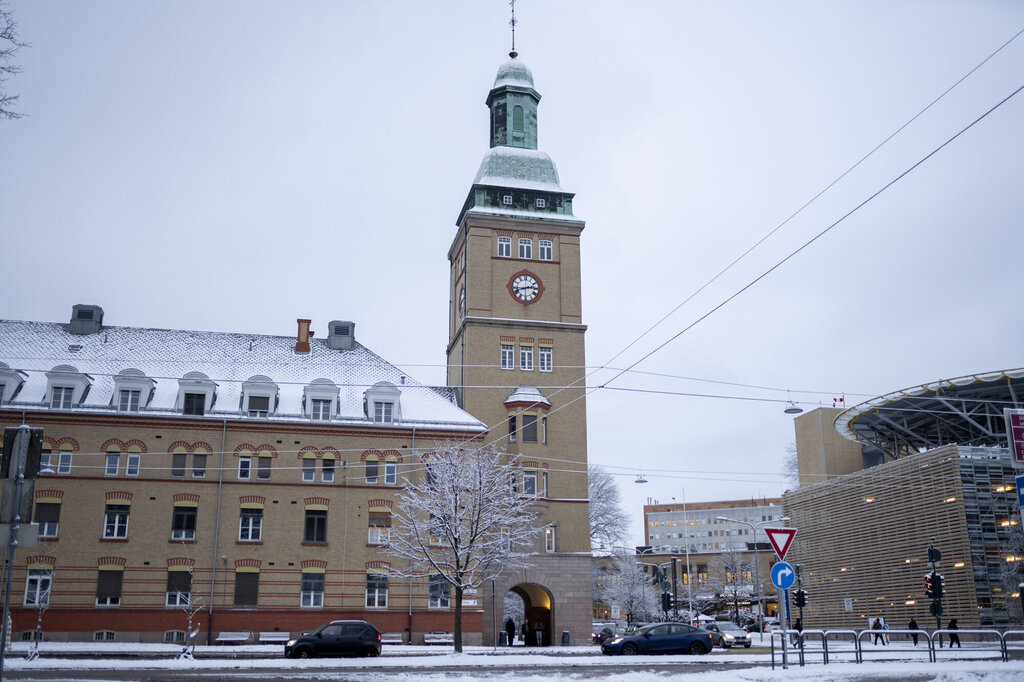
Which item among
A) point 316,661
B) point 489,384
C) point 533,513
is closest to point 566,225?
point 489,384

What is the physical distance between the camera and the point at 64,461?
46781 mm

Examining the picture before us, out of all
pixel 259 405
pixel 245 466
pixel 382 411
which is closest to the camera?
pixel 245 466

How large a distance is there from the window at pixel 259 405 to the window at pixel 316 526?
230 inches

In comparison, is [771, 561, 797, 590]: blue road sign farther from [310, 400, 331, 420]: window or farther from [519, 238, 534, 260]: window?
[519, 238, 534, 260]: window

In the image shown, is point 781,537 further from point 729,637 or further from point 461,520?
point 729,637

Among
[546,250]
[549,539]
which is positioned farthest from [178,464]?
[546,250]

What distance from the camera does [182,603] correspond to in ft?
151

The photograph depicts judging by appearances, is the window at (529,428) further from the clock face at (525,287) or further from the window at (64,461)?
the window at (64,461)

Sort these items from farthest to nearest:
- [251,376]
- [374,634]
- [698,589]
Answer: [698,589] < [251,376] < [374,634]

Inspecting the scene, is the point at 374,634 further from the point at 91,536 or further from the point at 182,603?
the point at 91,536

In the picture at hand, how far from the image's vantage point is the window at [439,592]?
49.1 m

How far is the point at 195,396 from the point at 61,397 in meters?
6.51

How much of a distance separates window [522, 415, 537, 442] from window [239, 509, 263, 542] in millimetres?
15374

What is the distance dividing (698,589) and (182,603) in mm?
106411
